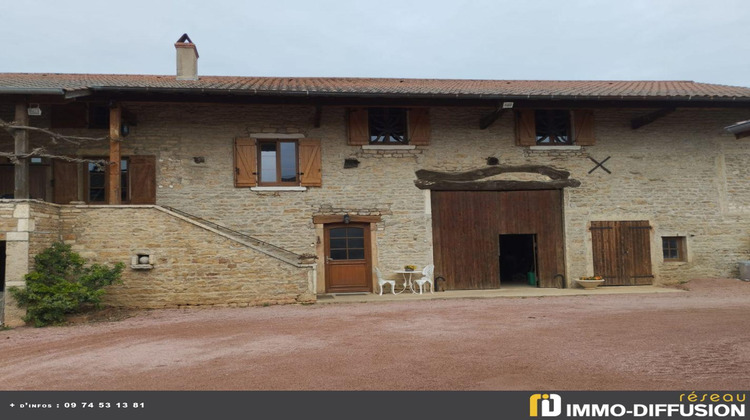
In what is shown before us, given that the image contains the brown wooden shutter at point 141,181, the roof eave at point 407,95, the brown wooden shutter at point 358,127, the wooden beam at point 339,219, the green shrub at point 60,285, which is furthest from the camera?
the brown wooden shutter at point 358,127

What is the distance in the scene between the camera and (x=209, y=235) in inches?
372

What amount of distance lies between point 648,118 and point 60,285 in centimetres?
1245

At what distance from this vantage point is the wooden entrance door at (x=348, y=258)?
37.5 feet

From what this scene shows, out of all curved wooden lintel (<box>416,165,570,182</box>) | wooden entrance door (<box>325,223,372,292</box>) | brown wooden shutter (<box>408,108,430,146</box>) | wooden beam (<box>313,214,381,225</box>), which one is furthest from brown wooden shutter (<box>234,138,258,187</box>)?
curved wooden lintel (<box>416,165,570,182</box>)

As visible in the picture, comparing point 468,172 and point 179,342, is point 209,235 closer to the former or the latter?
point 179,342

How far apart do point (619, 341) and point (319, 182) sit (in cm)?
729

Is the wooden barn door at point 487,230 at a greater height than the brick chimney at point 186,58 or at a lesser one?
lesser

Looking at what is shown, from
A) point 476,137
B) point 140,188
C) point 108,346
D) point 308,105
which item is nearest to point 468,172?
point 476,137

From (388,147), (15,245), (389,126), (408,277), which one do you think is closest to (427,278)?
(408,277)

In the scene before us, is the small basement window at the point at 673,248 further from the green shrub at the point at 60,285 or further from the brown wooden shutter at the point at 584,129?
the green shrub at the point at 60,285

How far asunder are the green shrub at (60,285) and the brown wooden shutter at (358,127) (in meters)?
5.47

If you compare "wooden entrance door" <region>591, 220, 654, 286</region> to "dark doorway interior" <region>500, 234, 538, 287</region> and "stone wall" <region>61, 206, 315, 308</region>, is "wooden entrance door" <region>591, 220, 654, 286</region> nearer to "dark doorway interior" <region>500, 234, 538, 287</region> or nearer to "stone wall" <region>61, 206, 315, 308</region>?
"dark doorway interior" <region>500, 234, 538, 287</region>

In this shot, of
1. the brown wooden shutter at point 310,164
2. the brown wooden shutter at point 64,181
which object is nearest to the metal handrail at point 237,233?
the brown wooden shutter at point 310,164
